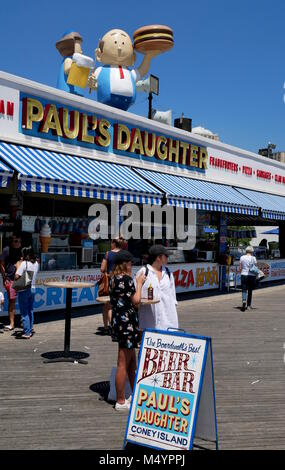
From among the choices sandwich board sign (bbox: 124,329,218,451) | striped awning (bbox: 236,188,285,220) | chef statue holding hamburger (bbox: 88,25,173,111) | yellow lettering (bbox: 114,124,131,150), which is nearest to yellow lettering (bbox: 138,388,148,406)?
sandwich board sign (bbox: 124,329,218,451)

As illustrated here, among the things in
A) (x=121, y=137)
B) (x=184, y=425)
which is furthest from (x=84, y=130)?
(x=184, y=425)

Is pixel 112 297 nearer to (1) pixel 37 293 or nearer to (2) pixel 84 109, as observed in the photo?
(1) pixel 37 293

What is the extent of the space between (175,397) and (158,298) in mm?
1413

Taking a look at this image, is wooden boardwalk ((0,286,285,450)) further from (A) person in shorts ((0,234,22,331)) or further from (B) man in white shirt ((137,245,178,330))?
(B) man in white shirt ((137,245,178,330))

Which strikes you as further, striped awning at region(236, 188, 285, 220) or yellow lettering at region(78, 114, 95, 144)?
striped awning at region(236, 188, 285, 220)

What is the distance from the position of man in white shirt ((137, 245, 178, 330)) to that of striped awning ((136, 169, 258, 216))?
857 cm

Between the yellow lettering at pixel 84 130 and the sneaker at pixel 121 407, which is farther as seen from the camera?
the yellow lettering at pixel 84 130

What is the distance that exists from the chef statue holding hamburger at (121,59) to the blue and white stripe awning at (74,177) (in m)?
2.61

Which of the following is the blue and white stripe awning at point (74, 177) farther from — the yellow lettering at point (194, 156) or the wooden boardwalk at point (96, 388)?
the yellow lettering at point (194, 156)

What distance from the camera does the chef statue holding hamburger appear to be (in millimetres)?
15578

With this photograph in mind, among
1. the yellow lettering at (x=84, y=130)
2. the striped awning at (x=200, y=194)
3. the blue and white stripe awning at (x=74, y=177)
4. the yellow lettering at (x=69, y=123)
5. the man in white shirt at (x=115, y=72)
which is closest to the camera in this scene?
the blue and white stripe awning at (x=74, y=177)

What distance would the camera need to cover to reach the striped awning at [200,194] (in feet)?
48.7

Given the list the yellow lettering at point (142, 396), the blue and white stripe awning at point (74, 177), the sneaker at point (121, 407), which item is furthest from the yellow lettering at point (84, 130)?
the yellow lettering at point (142, 396)
